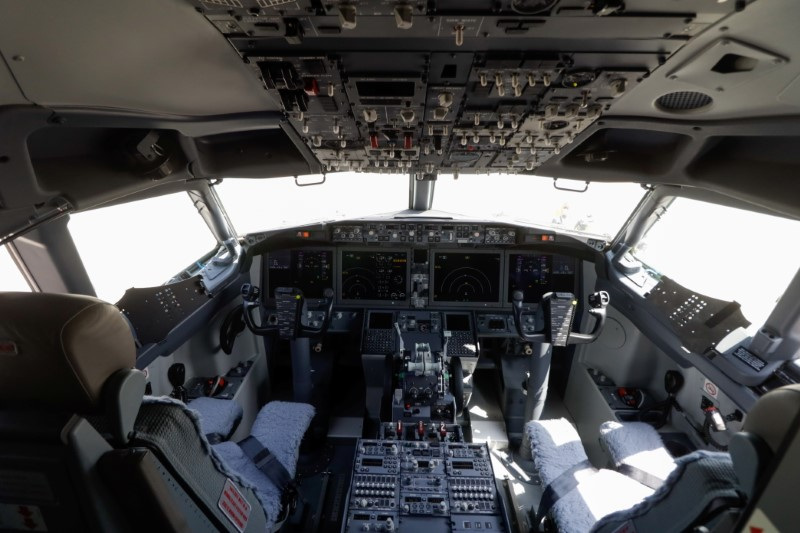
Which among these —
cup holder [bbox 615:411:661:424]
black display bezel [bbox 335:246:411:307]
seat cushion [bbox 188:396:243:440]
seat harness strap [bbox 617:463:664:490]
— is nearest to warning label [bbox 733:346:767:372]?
seat harness strap [bbox 617:463:664:490]

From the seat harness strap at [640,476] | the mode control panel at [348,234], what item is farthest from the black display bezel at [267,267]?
the seat harness strap at [640,476]

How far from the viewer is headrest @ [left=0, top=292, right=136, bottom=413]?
872mm

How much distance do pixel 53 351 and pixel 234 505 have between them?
0.96 meters

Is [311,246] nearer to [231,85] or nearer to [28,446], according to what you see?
[231,85]

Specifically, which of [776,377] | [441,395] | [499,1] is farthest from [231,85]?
[776,377]

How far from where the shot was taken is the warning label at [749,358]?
7.21ft

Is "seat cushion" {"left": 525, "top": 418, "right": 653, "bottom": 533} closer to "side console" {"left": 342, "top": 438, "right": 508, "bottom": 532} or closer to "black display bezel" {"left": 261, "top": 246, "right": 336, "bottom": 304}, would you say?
"side console" {"left": 342, "top": 438, "right": 508, "bottom": 532}

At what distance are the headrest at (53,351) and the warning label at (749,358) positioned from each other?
10.2 feet

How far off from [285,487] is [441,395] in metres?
1.60

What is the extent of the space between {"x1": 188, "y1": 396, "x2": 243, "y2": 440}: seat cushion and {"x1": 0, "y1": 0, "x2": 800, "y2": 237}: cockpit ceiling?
170cm

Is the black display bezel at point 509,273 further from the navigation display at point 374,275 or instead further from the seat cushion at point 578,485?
the seat cushion at point 578,485

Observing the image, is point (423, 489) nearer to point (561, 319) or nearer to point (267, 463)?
point (267, 463)

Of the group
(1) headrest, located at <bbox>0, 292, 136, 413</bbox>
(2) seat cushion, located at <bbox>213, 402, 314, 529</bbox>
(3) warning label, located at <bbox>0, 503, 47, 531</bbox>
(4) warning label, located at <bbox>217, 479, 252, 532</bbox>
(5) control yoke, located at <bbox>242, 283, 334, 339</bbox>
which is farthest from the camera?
(5) control yoke, located at <bbox>242, 283, 334, 339</bbox>

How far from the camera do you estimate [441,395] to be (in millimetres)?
3459
